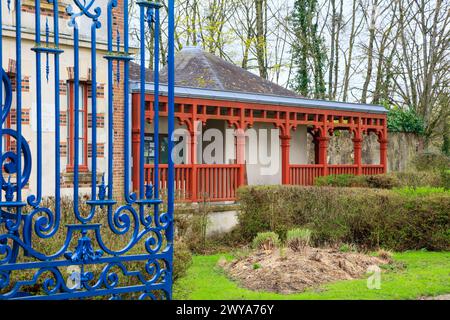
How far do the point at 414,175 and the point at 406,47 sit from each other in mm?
15709

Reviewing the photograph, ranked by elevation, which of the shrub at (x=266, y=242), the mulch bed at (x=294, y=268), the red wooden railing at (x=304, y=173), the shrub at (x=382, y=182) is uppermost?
the red wooden railing at (x=304, y=173)

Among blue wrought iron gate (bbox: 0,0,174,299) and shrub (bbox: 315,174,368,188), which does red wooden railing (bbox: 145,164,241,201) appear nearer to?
shrub (bbox: 315,174,368,188)

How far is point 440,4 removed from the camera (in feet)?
106

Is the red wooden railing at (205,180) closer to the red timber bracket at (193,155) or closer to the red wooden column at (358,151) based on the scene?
the red timber bracket at (193,155)

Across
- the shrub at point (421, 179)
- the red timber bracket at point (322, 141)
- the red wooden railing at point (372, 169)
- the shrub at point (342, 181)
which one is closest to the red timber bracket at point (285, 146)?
the shrub at point (342, 181)

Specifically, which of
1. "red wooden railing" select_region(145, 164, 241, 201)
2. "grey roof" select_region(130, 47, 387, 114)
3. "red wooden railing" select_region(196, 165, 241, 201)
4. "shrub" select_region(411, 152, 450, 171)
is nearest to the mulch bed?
"red wooden railing" select_region(145, 164, 241, 201)

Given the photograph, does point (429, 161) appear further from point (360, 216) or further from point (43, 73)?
point (43, 73)

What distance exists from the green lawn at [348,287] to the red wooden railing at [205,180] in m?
4.84

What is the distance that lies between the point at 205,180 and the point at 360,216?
485 centimetres

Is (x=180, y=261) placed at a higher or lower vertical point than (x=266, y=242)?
higher

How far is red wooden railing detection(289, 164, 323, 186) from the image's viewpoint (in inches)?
779

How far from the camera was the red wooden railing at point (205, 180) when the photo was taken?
15.7m

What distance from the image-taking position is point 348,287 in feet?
28.9

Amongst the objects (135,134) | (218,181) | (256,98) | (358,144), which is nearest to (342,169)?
(358,144)
